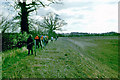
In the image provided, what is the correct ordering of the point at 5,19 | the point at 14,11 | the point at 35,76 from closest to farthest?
the point at 35,76, the point at 5,19, the point at 14,11

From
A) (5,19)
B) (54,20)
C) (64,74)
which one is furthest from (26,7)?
(54,20)

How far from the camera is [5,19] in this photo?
17.1 m

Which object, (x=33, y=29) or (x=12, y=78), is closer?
(x=12, y=78)

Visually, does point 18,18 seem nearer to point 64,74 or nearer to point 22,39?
point 22,39

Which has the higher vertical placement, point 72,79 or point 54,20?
point 54,20

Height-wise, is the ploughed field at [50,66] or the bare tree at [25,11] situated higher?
the bare tree at [25,11]

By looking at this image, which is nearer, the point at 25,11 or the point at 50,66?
the point at 50,66

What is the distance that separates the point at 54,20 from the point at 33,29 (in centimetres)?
3612

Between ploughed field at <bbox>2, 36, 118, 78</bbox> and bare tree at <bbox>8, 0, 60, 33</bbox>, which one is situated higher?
bare tree at <bbox>8, 0, 60, 33</bbox>

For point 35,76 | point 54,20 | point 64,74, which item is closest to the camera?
point 35,76

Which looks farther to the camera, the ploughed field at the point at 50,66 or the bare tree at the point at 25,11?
the bare tree at the point at 25,11

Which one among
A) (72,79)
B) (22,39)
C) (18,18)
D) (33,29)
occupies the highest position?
(18,18)

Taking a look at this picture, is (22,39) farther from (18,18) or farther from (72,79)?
(72,79)

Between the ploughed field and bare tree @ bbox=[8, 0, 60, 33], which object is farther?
bare tree @ bbox=[8, 0, 60, 33]
